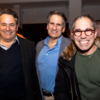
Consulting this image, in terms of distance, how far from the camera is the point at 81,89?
4.23 ft

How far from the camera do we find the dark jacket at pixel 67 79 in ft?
4.18

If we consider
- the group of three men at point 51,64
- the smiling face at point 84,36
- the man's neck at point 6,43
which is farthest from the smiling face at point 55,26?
the man's neck at point 6,43

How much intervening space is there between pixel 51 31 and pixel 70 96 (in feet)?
3.19

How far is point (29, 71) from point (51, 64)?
325 mm

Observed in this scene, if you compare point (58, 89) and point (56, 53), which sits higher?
point (56, 53)

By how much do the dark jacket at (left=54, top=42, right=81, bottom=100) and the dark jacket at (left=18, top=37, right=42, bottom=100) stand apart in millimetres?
392

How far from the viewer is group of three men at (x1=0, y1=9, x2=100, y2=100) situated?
4.07 ft

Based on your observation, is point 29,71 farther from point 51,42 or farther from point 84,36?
point 84,36

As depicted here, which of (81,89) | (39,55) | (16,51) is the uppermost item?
(16,51)

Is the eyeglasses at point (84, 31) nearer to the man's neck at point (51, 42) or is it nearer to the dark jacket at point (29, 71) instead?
the man's neck at point (51, 42)

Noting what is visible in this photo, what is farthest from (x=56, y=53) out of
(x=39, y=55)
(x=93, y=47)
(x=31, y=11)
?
(x=31, y=11)

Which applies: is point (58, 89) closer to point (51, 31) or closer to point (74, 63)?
point (74, 63)

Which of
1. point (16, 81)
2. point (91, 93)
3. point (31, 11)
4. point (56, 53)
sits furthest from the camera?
point (31, 11)

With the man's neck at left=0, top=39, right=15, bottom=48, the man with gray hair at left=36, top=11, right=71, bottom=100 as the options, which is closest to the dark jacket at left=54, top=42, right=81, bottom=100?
the man with gray hair at left=36, top=11, right=71, bottom=100
